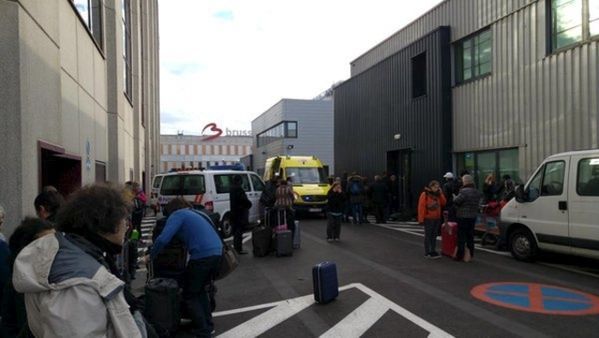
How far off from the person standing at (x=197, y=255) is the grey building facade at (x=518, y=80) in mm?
10186

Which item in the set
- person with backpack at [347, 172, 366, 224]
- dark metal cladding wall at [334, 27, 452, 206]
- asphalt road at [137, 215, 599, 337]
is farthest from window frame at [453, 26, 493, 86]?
asphalt road at [137, 215, 599, 337]

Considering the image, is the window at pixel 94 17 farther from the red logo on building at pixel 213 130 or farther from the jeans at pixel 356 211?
the red logo on building at pixel 213 130

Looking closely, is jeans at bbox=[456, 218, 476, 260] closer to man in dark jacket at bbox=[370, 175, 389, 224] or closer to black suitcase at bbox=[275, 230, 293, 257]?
black suitcase at bbox=[275, 230, 293, 257]

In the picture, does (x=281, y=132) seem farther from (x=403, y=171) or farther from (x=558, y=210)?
(x=558, y=210)

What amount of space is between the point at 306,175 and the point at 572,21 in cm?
1097

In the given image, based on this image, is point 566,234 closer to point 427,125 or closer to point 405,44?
point 427,125

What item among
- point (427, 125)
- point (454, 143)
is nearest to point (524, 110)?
point (454, 143)

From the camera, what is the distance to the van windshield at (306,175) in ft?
65.3

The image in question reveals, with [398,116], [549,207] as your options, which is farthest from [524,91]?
[398,116]

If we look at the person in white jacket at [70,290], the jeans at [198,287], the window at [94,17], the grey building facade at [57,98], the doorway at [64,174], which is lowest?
the jeans at [198,287]

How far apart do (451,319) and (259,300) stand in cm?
270

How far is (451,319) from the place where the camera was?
6004 millimetres

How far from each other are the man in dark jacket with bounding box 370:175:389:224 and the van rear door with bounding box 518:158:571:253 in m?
7.77

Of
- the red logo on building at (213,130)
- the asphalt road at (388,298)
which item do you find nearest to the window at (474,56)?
the asphalt road at (388,298)
